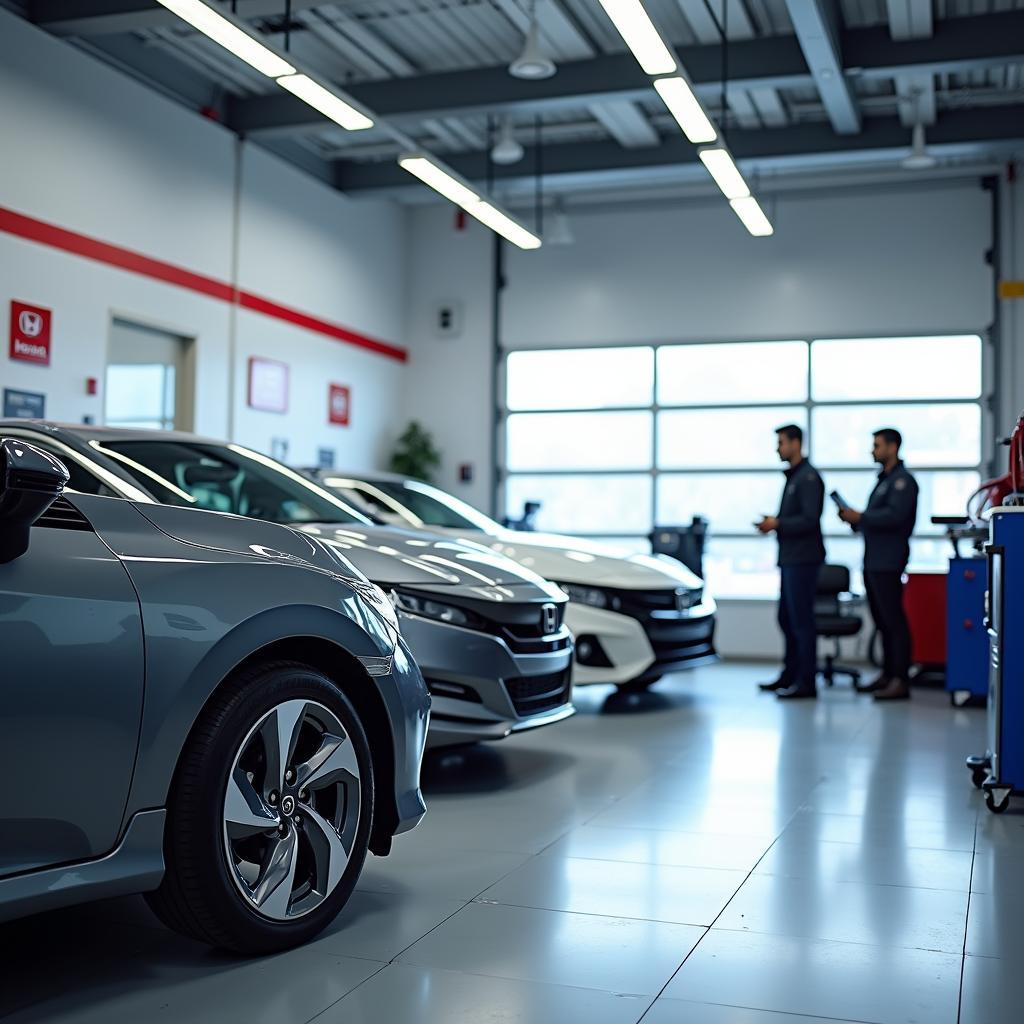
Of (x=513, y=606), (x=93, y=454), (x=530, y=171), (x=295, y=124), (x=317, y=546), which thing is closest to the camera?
(x=317, y=546)

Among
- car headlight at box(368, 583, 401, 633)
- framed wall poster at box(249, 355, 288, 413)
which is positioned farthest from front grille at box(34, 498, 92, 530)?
framed wall poster at box(249, 355, 288, 413)

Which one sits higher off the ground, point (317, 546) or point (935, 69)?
point (935, 69)

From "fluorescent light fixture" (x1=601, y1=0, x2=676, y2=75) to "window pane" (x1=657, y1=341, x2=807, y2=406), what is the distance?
544cm

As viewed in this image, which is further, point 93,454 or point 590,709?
point 590,709

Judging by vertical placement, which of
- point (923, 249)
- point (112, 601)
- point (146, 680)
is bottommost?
point (146, 680)

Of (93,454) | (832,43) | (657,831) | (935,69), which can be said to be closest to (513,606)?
(657,831)

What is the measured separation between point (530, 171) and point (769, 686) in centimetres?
543

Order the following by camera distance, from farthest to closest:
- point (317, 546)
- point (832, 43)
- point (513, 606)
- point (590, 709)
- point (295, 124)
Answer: point (295, 124), point (832, 43), point (590, 709), point (513, 606), point (317, 546)

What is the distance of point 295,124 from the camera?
959cm

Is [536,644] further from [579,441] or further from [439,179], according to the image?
[579,441]

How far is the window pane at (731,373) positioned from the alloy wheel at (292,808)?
955 centimetres

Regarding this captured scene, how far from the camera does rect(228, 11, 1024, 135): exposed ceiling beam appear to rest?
820cm

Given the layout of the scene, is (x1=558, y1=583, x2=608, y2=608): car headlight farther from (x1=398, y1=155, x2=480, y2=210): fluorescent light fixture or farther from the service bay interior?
(x1=398, y1=155, x2=480, y2=210): fluorescent light fixture

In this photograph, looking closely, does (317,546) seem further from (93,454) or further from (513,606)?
(513,606)
